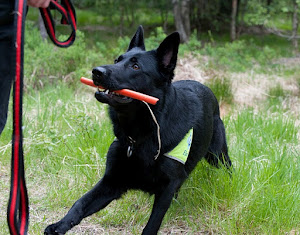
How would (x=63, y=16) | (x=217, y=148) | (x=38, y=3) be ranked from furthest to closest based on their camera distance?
(x=217, y=148), (x=63, y=16), (x=38, y=3)

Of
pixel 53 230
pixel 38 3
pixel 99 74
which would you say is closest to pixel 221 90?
pixel 99 74

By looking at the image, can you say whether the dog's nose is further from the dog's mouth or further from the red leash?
the red leash

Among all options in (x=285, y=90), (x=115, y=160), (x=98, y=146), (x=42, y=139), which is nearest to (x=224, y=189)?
(x=115, y=160)

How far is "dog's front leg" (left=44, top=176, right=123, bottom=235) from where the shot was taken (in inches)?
104

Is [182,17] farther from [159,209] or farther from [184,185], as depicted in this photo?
[159,209]

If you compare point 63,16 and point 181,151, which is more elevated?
point 63,16

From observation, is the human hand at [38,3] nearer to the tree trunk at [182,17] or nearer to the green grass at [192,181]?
the green grass at [192,181]

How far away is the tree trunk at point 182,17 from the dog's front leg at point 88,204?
10250 millimetres

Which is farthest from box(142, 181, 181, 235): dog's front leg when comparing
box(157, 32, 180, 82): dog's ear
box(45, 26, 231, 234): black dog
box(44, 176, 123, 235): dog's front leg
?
box(157, 32, 180, 82): dog's ear

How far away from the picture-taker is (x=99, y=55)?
25.3ft

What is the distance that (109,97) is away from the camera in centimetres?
255

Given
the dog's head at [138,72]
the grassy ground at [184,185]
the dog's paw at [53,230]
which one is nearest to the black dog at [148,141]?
the dog's head at [138,72]

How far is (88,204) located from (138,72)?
0.93 meters

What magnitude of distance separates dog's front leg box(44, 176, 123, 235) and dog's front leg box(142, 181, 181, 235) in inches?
A: 11.1
